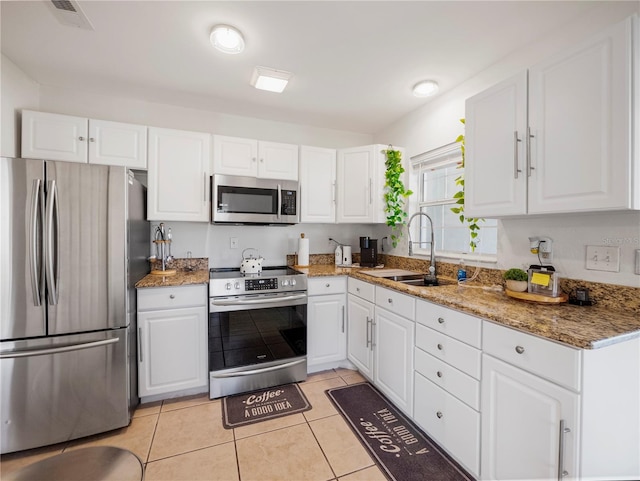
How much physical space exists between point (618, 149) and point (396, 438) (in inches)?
74.0

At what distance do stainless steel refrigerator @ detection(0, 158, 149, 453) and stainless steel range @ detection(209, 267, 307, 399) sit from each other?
580 millimetres

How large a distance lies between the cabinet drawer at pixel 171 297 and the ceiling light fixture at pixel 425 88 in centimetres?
236

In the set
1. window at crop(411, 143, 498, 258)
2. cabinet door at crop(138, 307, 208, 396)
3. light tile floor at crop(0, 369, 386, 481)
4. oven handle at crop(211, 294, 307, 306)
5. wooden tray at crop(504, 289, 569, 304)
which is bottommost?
light tile floor at crop(0, 369, 386, 481)

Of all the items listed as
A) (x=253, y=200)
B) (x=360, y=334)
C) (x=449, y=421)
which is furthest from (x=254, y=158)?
(x=449, y=421)

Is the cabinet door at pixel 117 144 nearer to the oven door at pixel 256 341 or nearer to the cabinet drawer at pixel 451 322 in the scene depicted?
the oven door at pixel 256 341

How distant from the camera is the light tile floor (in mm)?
1498

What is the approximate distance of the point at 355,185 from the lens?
114 inches

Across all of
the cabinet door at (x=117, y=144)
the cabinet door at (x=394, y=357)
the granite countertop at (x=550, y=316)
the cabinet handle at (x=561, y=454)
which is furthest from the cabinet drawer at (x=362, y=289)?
the cabinet door at (x=117, y=144)

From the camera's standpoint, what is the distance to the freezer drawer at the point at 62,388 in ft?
5.25

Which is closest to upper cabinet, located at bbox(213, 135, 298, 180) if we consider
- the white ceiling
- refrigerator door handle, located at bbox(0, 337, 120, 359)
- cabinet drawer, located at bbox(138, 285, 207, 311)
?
the white ceiling

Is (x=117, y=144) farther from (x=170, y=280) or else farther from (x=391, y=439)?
(x=391, y=439)

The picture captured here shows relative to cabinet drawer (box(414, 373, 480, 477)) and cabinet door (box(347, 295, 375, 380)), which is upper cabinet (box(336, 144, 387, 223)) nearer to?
cabinet door (box(347, 295, 375, 380))

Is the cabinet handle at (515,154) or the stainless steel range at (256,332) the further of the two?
the stainless steel range at (256,332)

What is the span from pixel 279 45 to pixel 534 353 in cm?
216
